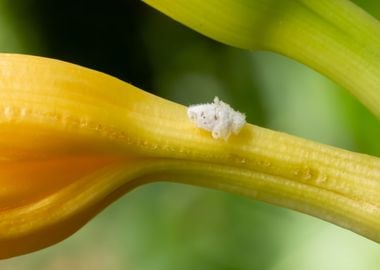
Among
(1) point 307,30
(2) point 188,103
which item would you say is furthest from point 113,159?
(2) point 188,103

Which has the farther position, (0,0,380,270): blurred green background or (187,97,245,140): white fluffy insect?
(0,0,380,270): blurred green background

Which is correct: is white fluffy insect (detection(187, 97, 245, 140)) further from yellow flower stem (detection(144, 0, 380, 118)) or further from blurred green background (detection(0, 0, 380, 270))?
blurred green background (detection(0, 0, 380, 270))

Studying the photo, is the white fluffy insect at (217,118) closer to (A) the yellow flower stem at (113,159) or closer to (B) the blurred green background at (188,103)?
(A) the yellow flower stem at (113,159)

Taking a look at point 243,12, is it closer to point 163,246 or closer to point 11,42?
point 163,246

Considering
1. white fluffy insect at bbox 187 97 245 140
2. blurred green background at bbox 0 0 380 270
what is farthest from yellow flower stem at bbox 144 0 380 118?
blurred green background at bbox 0 0 380 270

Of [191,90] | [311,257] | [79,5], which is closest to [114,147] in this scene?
[311,257]
